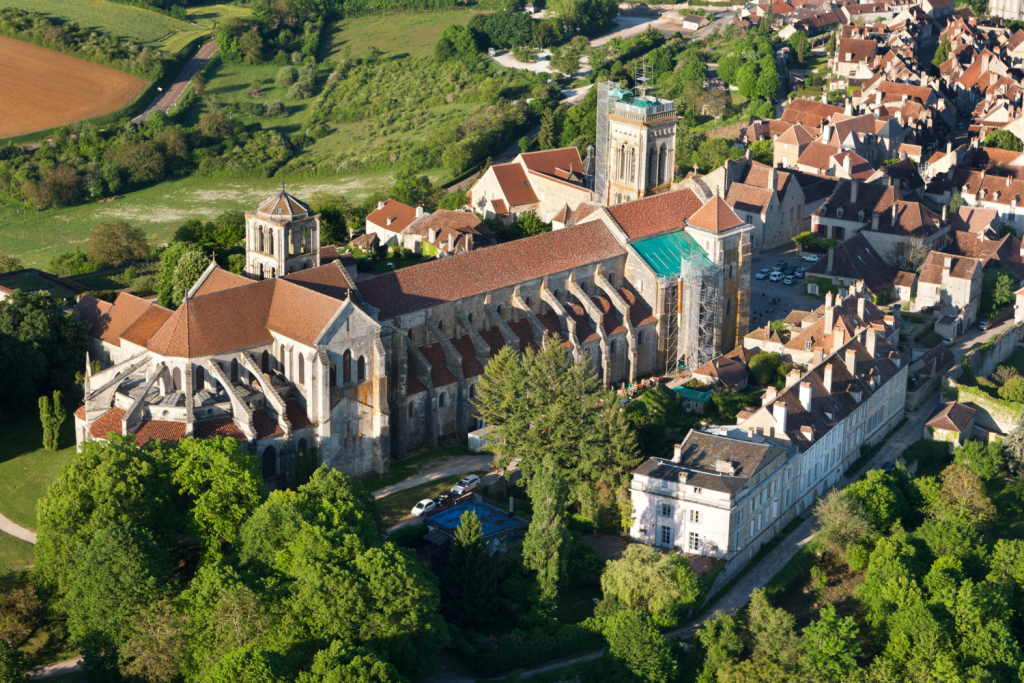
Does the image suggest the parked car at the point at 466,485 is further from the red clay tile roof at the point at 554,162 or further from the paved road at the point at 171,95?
the paved road at the point at 171,95

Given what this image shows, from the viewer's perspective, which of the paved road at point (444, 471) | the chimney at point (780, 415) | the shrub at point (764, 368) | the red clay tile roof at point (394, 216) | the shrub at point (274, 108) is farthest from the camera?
the shrub at point (274, 108)

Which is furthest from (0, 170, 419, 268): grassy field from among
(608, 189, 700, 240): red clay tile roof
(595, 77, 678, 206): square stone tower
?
(608, 189, 700, 240): red clay tile roof

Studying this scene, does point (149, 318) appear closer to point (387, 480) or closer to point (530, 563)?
point (387, 480)

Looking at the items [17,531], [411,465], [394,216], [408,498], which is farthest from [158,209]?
[408,498]

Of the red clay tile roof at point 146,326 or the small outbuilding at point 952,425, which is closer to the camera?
the red clay tile roof at point 146,326

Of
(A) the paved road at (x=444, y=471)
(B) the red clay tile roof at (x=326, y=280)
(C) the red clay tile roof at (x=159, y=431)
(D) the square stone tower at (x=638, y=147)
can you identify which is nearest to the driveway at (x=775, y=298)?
(D) the square stone tower at (x=638, y=147)

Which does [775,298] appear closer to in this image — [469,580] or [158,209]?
[469,580]

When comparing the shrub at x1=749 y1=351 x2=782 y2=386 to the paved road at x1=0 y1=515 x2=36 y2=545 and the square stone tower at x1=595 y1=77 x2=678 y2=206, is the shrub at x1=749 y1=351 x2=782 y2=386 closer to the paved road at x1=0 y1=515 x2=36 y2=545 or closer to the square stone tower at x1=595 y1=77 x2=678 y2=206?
the square stone tower at x1=595 y1=77 x2=678 y2=206

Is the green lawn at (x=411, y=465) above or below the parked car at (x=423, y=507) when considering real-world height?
below
